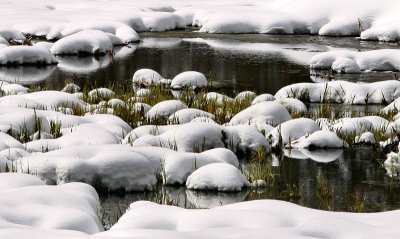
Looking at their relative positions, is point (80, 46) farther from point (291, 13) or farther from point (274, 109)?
point (274, 109)

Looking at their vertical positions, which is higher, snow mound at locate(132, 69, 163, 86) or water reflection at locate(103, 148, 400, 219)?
water reflection at locate(103, 148, 400, 219)

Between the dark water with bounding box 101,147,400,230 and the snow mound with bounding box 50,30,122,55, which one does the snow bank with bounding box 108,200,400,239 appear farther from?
the snow mound with bounding box 50,30,122,55

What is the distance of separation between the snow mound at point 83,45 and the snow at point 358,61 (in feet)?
20.6

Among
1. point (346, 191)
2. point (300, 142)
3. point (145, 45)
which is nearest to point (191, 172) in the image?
point (346, 191)

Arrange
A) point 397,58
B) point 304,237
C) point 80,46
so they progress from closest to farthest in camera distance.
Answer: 1. point 304,237
2. point 397,58
3. point 80,46

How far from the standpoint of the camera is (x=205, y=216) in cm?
519

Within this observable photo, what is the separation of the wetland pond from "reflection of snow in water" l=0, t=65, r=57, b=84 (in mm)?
22

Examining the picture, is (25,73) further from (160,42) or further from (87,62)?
(160,42)

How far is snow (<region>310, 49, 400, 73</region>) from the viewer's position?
1802 cm

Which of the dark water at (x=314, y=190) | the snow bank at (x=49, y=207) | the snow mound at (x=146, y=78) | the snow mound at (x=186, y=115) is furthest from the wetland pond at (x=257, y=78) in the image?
the snow mound at (x=186, y=115)

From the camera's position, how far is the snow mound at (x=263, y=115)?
34.0 feet

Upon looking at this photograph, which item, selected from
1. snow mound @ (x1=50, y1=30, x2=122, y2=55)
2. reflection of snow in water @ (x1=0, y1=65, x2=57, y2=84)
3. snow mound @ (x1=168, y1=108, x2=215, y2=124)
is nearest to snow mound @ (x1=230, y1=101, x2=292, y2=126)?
snow mound @ (x1=168, y1=108, x2=215, y2=124)

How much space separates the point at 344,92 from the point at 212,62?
6490mm

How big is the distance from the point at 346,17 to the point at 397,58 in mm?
8573
